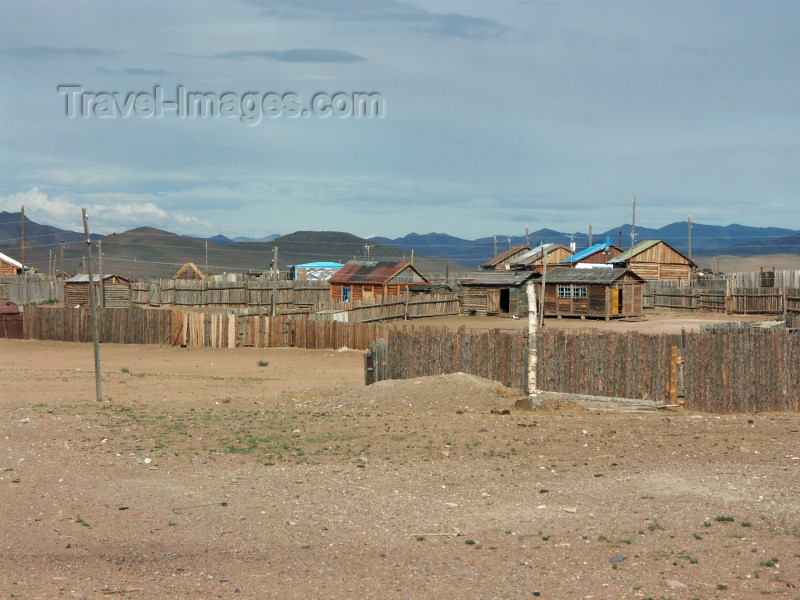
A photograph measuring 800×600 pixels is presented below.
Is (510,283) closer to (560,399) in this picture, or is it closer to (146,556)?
(560,399)

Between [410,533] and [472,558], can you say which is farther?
[410,533]

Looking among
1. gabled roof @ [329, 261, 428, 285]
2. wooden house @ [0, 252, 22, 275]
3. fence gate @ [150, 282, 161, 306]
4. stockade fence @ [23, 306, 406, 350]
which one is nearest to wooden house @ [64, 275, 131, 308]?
fence gate @ [150, 282, 161, 306]

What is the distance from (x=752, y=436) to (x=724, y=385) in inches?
131

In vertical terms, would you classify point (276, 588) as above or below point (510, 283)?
below

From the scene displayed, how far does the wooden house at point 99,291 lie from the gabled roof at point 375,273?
1860 centimetres

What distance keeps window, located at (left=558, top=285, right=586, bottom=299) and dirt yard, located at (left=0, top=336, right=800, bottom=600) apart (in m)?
35.3

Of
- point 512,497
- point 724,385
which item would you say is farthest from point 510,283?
point 512,497

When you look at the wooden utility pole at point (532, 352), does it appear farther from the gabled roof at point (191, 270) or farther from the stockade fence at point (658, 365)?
the gabled roof at point (191, 270)

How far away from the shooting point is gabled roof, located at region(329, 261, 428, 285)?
53.4 metres

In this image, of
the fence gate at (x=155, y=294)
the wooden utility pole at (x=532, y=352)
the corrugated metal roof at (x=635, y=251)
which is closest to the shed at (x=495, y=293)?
the corrugated metal roof at (x=635, y=251)

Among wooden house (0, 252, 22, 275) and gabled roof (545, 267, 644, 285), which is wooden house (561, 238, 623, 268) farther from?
wooden house (0, 252, 22, 275)

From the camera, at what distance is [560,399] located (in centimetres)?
1545

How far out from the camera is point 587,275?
49.8 m

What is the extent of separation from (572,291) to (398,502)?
42524mm
